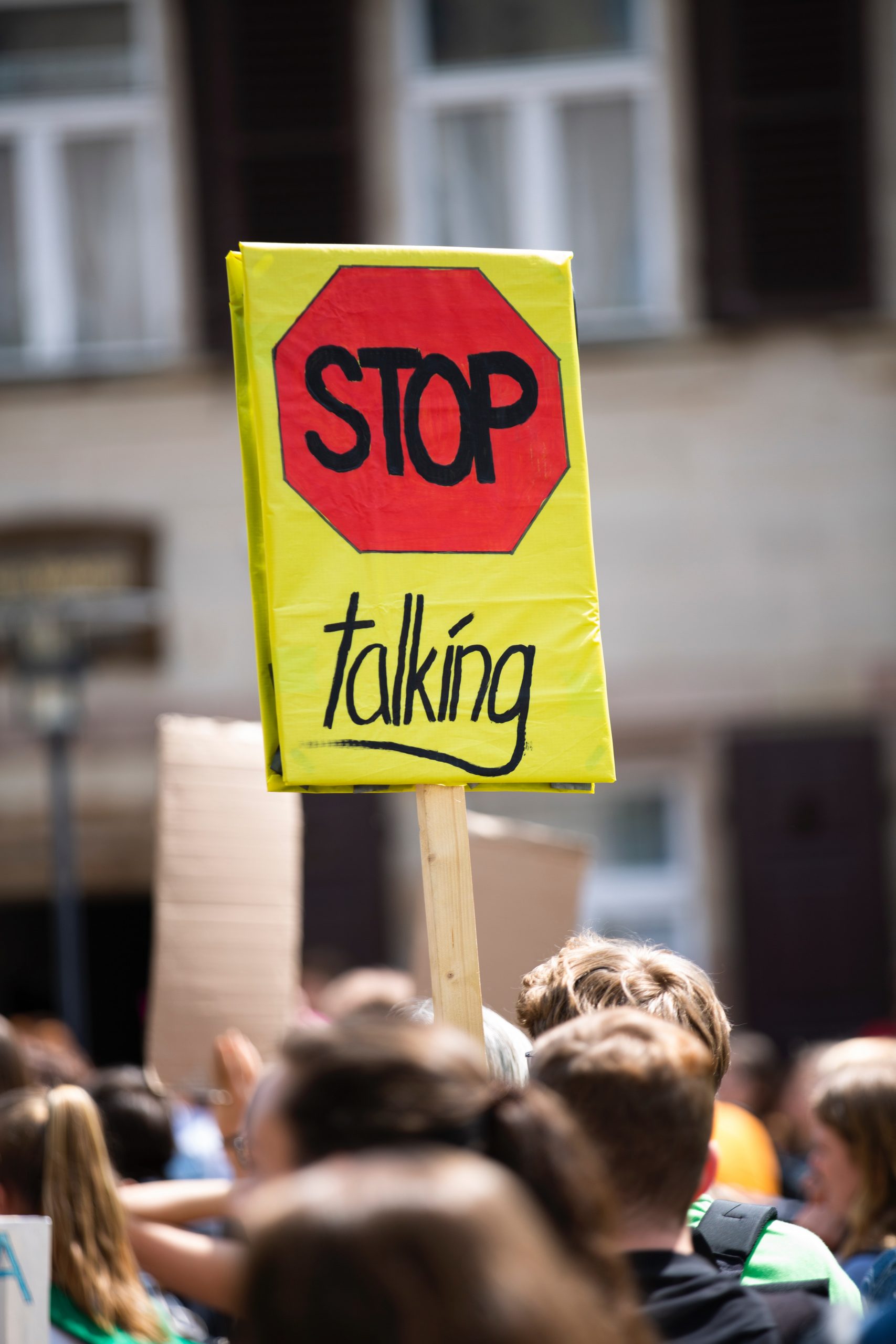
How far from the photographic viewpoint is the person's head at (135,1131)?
345 cm

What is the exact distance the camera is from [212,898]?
3.71 meters

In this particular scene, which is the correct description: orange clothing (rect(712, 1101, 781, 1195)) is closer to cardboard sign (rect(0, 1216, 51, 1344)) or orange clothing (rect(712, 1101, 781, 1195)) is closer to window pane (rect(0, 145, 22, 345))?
cardboard sign (rect(0, 1216, 51, 1344))

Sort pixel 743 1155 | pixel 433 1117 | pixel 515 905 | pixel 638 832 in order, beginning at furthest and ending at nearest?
1. pixel 638 832
2. pixel 515 905
3. pixel 743 1155
4. pixel 433 1117

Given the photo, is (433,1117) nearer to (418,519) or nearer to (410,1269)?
(410,1269)

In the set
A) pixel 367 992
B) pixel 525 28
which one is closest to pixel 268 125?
pixel 525 28

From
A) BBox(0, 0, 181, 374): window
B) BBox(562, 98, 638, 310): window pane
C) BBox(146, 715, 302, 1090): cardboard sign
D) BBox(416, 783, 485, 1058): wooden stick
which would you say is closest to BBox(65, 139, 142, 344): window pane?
BBox(0, 0, 181, 374): window

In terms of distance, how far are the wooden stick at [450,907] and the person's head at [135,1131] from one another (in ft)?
4.25

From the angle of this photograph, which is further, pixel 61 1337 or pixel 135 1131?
pixel 135 1131

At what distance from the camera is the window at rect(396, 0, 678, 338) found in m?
8.83

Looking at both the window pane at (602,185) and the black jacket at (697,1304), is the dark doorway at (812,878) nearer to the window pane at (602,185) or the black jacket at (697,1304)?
the window pane at (602,185)

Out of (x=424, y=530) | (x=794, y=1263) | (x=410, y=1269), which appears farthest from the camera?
(x=424, y=530)

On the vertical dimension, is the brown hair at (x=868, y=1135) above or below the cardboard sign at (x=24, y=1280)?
below

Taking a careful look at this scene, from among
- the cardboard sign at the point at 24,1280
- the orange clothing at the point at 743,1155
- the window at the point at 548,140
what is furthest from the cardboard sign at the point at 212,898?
the window at the point at 548,140

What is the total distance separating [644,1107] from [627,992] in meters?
0.37
